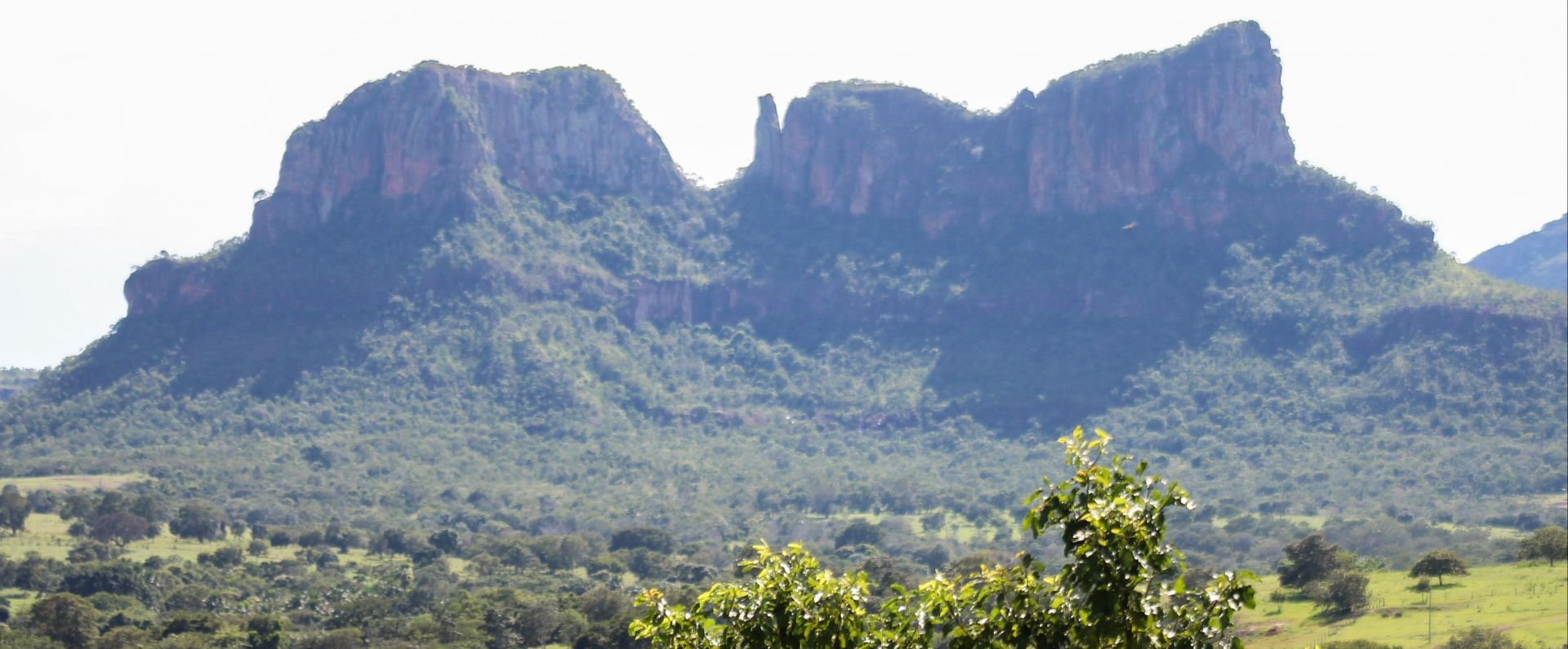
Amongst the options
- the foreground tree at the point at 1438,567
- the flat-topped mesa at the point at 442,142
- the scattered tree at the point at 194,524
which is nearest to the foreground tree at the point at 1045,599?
the foreground tree at the point at 1438,567

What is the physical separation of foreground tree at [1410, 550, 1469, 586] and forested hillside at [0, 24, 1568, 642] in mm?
44677

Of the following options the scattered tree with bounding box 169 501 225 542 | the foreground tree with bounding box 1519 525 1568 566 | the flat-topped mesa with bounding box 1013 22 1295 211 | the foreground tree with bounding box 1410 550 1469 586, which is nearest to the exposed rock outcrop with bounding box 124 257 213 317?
the scattered tree with bounding box 169 501 225 542

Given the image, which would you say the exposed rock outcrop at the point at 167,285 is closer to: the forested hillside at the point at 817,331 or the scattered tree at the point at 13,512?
the forested hillside at the point at 817,331

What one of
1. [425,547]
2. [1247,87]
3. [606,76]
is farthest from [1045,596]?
[606,76]

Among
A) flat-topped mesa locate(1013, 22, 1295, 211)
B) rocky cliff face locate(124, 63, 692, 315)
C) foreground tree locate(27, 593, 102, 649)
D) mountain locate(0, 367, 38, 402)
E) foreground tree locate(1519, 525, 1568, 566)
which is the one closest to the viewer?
foreground tree locate(27, 593, 102, 649)

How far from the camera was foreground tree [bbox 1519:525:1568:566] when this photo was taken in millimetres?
57250

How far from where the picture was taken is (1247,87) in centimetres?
14625

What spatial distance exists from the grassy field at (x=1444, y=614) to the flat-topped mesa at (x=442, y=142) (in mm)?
107339

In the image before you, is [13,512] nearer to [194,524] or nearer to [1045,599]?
[194,524]

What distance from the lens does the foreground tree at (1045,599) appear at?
1117 centimetres

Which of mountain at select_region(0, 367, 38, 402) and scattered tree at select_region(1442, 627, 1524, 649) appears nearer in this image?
scattered tree at select_region(1442, 627, 1524, 649)

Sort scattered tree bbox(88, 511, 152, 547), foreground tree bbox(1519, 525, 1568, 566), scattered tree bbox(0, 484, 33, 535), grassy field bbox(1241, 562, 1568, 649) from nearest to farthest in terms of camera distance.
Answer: grassy field bbox(1241, 562, 1568, 649), foreground tree bbox(1519, 525, 1568, 566), scattered tree bbox(88, 511, 152, 547), scattered tree bbox(0, 484, 33, 535)

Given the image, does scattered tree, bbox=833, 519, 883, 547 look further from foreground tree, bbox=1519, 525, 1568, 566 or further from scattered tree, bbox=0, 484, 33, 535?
scattered tree, bbox=0, 484, 33, 535

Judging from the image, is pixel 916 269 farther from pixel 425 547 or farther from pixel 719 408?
pixel 425 547
